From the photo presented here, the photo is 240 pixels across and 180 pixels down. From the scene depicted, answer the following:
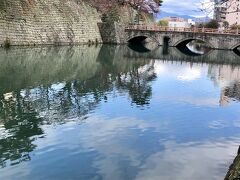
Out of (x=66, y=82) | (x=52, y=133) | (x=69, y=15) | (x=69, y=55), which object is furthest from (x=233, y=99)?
(x=69, y=15)

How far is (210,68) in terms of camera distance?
4316 cm

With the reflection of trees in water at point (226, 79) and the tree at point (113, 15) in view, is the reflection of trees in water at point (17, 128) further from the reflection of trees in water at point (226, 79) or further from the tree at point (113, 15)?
the tree at point (113, 15)

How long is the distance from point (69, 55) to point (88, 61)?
376cm

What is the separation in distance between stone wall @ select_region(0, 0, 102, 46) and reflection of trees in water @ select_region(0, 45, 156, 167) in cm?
1120

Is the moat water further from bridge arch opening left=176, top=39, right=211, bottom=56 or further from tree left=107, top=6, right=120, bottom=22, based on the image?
tree left=107, top=6, right=120, bottom=22

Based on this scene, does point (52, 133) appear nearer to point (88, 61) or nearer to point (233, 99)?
point (233, 99)

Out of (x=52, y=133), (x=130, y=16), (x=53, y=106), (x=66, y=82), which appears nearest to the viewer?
(x=52, y=133)

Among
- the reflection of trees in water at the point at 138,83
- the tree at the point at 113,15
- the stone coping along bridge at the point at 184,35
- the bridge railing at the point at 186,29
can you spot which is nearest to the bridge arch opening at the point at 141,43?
the stone coping along bridge at the point at 184,35

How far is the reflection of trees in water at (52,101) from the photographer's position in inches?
561

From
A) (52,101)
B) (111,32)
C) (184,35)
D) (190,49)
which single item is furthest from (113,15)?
(52,101)

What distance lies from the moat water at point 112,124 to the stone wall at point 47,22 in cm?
1141

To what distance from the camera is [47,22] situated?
168 feet

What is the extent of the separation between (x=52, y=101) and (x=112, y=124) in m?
4.83

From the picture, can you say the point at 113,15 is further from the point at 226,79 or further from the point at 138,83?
the point at 138,83
